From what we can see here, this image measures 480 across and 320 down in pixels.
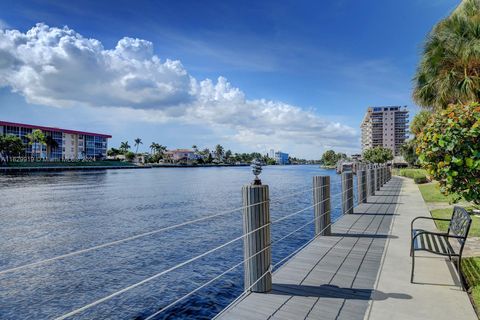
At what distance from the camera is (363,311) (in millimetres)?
3182

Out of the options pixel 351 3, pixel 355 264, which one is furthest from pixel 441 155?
pixel 351 3

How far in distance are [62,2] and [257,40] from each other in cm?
1719

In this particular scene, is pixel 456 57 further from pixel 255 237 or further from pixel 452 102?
pixel 255 237

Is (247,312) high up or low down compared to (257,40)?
down

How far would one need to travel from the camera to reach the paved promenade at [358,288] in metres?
3.16

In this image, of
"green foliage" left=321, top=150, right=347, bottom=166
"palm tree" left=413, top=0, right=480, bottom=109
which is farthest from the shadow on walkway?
"green foliage" left=321, top=150, right=347, bottom=166

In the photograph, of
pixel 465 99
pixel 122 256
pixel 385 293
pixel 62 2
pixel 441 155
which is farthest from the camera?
pixel 62 2

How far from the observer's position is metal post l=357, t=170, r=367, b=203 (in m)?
10.8

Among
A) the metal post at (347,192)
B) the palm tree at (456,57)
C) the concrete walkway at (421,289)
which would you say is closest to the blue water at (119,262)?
the metal post at (347,192)

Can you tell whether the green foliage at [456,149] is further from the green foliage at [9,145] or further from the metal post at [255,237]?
the green foliage at [9,145]

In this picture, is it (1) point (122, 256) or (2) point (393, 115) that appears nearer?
(1) point (122, 256)

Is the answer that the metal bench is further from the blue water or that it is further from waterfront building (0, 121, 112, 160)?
waterfront building (0, 121, 112, 160)

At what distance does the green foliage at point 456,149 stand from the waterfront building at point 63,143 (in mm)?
101870

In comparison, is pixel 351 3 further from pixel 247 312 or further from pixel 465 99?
pixel 247 312
